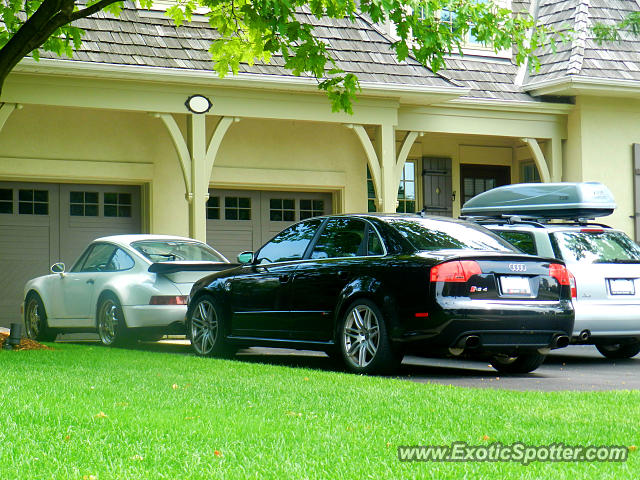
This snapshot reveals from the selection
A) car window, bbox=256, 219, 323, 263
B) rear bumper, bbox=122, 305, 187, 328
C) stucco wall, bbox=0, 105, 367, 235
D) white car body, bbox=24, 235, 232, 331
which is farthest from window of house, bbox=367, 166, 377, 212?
car window, bbox=256, 219, 323, 263

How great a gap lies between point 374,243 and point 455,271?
1025 millimetres

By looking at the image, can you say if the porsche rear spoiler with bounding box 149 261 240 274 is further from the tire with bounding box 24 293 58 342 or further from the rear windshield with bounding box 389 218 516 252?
the rear windshield with bounding box 389 218 516 252

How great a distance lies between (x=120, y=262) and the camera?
12.9 metres

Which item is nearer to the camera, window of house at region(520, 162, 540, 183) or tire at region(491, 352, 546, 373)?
tire at region(491, 352, 546, 373)

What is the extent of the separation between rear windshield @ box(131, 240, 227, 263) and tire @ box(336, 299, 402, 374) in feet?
12.5

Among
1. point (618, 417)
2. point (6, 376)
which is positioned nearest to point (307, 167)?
point (6, 376)

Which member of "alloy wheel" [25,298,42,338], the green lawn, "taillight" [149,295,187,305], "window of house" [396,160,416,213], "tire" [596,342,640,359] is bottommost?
"tire" [596,342,640,359]

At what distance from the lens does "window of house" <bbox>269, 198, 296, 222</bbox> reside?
19.0 meters

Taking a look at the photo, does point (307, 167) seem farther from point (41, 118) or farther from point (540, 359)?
point (540, 359)

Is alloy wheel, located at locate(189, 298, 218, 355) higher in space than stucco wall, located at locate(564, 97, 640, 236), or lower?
lower

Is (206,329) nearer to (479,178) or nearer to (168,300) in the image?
(168,300)

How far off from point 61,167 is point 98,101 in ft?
6.12

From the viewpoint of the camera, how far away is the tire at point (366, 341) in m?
9.21

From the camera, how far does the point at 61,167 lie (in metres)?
17.0
